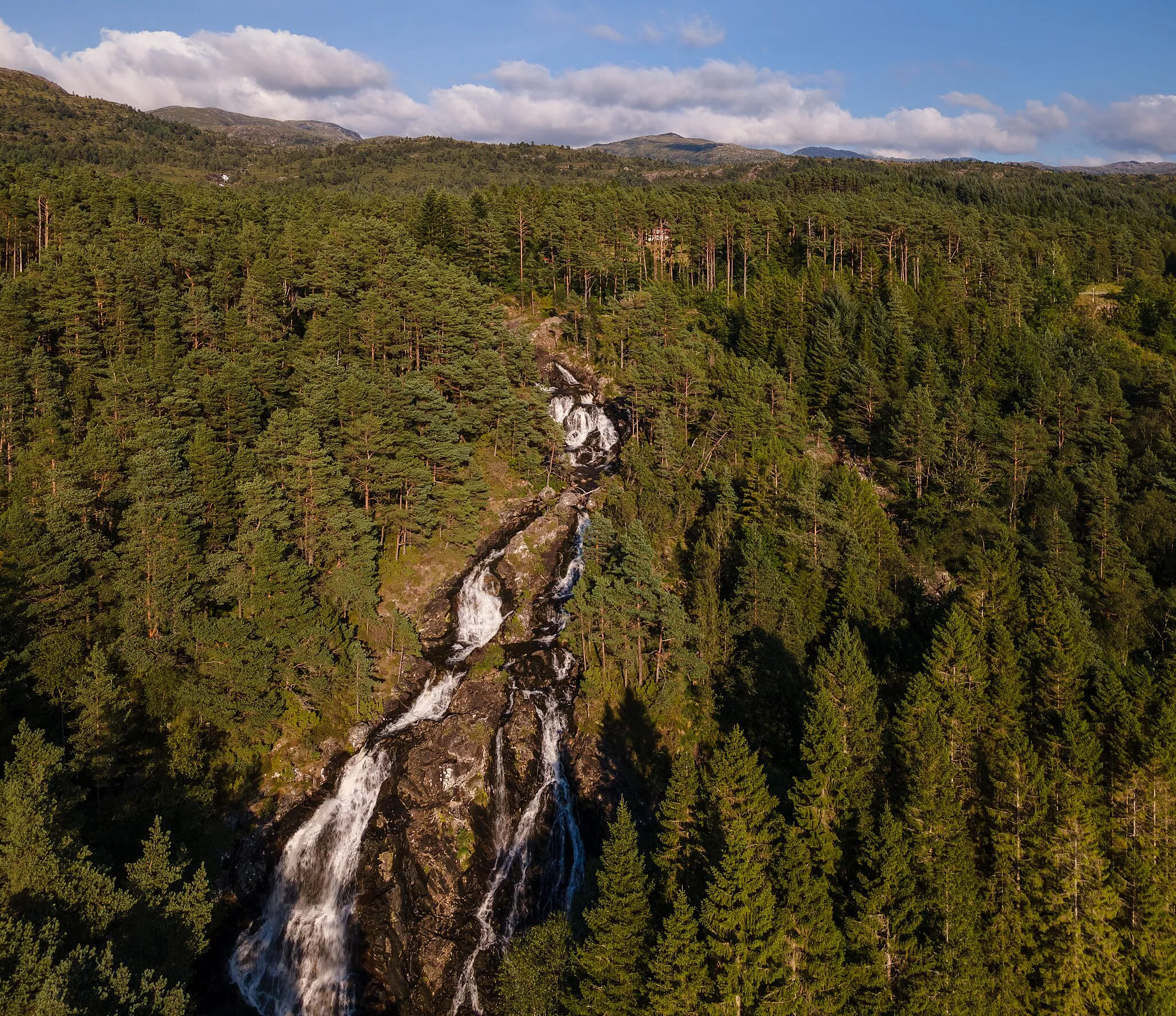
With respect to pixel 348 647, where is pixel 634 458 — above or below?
above

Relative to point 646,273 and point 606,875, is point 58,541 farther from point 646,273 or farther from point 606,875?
point 646,273

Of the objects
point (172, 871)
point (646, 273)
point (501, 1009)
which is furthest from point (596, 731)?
point (646, 273)

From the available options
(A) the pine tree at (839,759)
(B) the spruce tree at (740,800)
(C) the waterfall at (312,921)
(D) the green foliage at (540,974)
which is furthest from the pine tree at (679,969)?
(C) the waterfall at (312,921)

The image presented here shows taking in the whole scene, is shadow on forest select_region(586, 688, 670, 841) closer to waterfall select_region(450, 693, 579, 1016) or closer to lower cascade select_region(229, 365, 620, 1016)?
lower cascade select_region(229, 365, 620, 1016)

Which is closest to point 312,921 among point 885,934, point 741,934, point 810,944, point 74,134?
point 741,934

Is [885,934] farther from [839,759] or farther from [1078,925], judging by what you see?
[1078,925]

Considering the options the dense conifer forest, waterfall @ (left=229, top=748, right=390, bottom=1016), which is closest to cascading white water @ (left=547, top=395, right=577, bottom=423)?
the dense conifer forest
